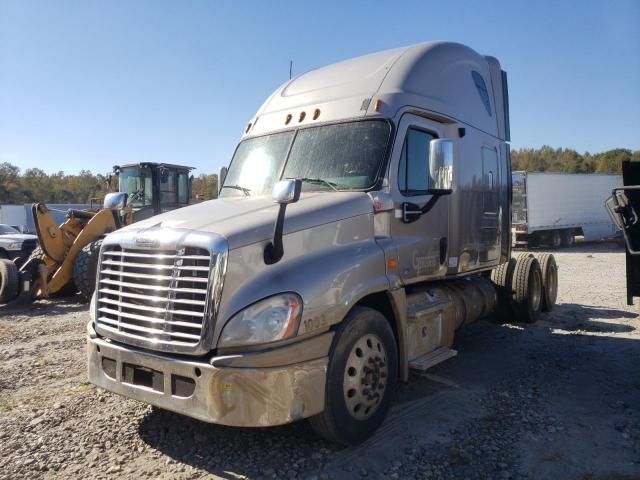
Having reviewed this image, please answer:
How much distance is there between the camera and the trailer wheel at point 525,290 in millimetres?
7781

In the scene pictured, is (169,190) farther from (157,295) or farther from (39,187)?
(39,187)

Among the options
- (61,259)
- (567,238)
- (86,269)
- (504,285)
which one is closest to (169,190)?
(61,259)

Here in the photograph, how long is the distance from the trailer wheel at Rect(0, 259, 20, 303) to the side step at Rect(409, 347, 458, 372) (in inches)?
346

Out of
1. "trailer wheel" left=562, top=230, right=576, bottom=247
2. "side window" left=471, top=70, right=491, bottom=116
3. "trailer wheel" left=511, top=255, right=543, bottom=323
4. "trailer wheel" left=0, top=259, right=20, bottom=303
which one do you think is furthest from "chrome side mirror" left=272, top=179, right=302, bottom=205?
"trailer wheel" left=562, top=230, right=576, bottom=247


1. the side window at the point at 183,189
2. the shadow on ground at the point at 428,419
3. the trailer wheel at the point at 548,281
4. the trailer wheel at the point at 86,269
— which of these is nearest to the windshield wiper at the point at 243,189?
the shadow on ground at the point at 428,419

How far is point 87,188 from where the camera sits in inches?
2891

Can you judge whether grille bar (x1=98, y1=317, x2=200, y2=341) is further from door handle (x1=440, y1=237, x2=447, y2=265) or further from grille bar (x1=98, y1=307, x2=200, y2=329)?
door handle (x1=440, y1=237, x2=447, y2=265)

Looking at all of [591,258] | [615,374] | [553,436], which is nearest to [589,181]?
[591,258]

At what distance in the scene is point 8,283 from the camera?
9.93m

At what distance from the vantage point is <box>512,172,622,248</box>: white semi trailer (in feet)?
74.9

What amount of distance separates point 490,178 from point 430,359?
285 centimetres

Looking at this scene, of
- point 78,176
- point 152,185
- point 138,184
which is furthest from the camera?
point 78,176

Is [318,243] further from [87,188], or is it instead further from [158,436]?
[87,188]

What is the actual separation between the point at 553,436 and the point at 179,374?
304cm
